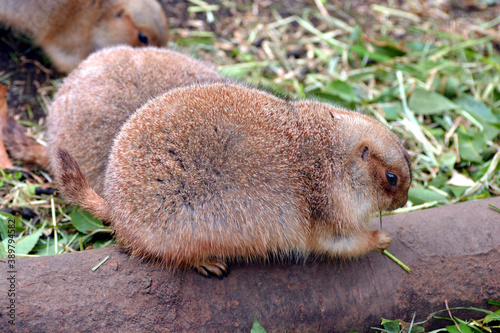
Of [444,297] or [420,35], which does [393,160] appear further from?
[420,35]

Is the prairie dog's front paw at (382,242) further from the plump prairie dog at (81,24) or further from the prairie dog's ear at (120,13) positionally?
the prairie dog's ear at (120,13)

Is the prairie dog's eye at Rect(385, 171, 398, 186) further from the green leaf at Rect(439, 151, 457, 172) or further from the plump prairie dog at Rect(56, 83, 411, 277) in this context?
the green leaf at Rect(439, 151, 457, 172)

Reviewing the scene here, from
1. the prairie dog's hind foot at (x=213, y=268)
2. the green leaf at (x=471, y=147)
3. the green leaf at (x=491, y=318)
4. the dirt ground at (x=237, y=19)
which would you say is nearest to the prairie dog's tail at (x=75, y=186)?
the prairie dog's hind foot at (x=213, y=268)

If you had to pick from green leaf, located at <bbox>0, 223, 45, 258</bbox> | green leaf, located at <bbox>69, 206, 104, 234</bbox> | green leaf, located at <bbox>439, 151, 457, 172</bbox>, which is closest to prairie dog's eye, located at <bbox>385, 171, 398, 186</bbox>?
green leaf, located at <bbox>439, 151, 457, 172</bbox>

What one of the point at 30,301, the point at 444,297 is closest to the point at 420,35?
the point at 444,297

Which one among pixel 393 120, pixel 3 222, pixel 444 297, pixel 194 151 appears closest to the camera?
pixel 194 151

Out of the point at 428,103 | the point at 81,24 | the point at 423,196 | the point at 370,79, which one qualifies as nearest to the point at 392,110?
the point at 428,103
